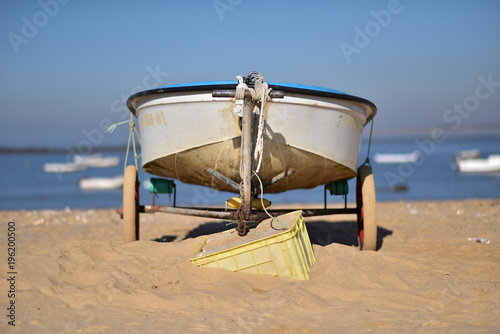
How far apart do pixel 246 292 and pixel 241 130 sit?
1.50 m

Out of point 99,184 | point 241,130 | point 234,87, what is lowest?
point 99,184

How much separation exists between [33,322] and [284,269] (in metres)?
1.90

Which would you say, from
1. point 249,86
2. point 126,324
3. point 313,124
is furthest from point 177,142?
point 126,324

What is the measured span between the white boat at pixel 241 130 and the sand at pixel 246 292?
0.81 m

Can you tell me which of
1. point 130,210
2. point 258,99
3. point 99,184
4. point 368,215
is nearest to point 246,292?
point 258,99

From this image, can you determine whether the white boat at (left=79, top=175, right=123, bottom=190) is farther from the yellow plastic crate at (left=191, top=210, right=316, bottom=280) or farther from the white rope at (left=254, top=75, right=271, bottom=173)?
the yellow plastic crate at (left=191, top=210, right=316, bottom=280)

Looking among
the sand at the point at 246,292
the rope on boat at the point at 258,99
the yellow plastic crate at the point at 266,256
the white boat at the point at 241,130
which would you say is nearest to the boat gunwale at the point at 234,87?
the white boat at the point at 241,130

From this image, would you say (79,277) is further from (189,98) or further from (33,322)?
(189,98)

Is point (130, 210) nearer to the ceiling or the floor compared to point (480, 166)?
nearer to the ceiling

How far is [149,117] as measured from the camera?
5578mm

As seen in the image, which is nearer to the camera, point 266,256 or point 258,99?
point 266,256

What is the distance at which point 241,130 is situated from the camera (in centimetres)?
480

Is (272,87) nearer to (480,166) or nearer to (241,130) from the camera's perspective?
(241,130)

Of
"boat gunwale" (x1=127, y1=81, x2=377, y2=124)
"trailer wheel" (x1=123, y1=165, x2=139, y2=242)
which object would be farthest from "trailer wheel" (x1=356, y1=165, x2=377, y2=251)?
"trailer wheel" (x1=123, y1=165, x2=139, y2=242)
